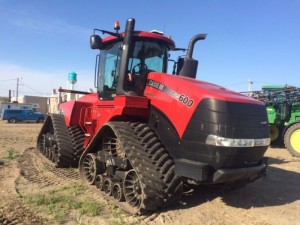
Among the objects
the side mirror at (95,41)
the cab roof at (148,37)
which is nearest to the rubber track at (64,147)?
the cab roof at (148,37)

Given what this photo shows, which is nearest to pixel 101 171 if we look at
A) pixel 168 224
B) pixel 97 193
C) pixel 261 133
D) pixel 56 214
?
pixel 97 193

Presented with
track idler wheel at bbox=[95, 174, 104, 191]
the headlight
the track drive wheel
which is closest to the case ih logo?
the headlight

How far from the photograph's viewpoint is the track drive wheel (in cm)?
1349

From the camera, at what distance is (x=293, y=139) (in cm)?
1364

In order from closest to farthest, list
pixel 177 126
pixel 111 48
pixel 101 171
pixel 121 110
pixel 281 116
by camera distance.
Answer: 1. pixel 177 126
2. pixel 121 110
3. pixel 101 171
4. pixel 111 48
5. pixel 281 116

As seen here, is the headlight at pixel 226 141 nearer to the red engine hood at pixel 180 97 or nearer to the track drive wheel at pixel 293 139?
the red engine hood at pixel 180 97

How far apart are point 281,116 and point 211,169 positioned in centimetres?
1154

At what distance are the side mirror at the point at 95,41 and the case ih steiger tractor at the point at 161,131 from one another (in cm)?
2

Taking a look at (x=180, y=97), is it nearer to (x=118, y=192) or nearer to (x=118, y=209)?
(x=118, y=192)

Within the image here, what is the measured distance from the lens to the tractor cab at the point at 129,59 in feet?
21.3

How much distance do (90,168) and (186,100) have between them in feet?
8.25

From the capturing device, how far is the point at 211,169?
5.16m

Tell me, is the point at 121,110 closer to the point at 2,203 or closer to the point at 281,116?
the point at 2,203

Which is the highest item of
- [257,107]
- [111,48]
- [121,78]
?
[111,48]
